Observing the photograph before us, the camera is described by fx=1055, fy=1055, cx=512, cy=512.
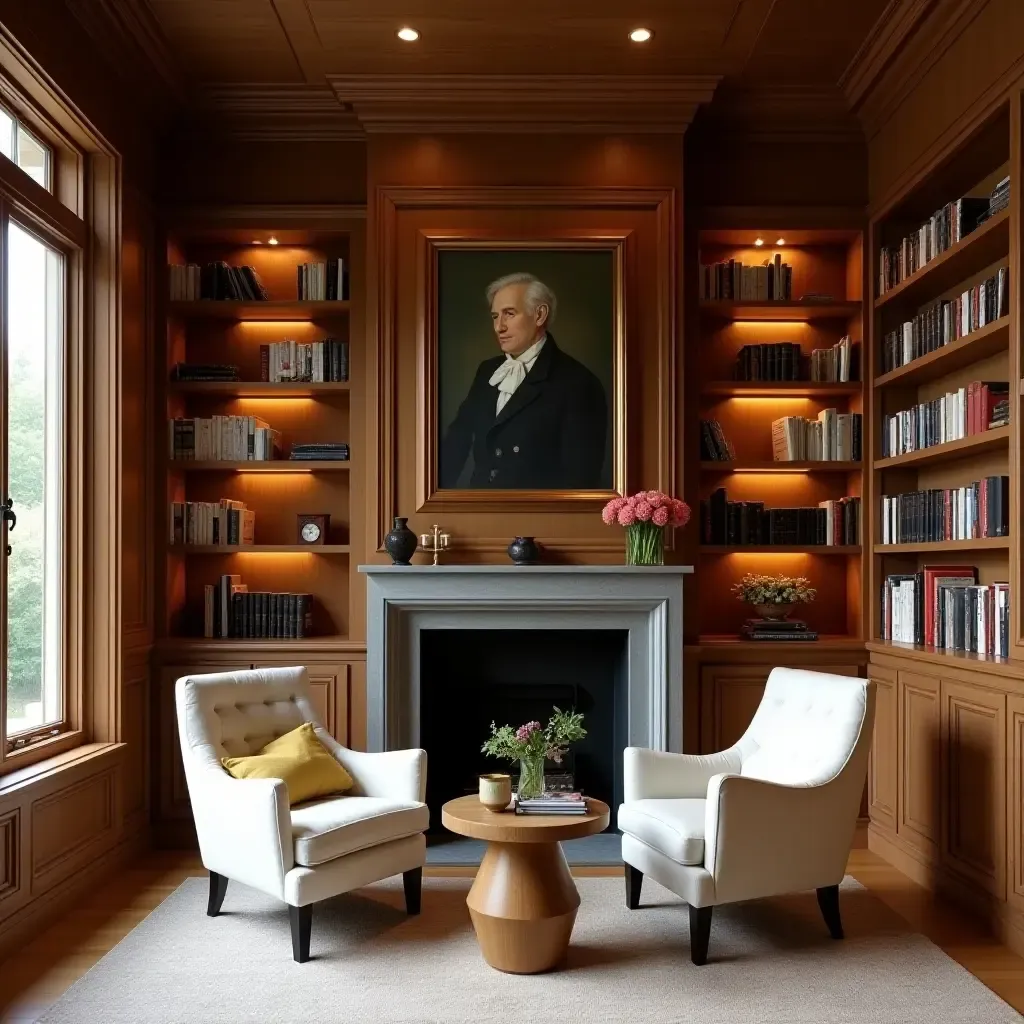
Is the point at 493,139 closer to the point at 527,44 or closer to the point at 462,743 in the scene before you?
the point at 527,44

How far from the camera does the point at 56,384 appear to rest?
14.6 ft

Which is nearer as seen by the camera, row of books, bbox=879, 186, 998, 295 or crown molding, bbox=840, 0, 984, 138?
crown molding, bbox=840, 0, 984, 138

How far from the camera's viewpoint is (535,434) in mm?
5168

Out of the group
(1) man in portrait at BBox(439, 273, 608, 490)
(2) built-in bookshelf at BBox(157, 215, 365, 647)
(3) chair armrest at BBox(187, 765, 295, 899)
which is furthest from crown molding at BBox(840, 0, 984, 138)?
(3) chair armrest at BBox(187, 765, 295, 899)

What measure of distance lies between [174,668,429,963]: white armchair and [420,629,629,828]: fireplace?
100cm

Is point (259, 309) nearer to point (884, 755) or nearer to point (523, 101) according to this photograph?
point (523, 101)

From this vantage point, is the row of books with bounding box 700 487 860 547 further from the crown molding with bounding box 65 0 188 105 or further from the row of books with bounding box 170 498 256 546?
the crown molding with bounding box 65 0 188 105

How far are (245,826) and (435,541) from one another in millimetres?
Result: 1761

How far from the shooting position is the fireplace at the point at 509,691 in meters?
5.30

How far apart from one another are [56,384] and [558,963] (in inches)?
120

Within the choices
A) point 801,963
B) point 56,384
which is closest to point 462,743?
point 801,963

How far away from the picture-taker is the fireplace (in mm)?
5297

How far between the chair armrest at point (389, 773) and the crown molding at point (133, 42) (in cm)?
312

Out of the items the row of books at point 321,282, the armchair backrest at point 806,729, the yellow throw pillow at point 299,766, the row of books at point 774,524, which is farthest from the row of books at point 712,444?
the yellow throw pillow at point 299,766
